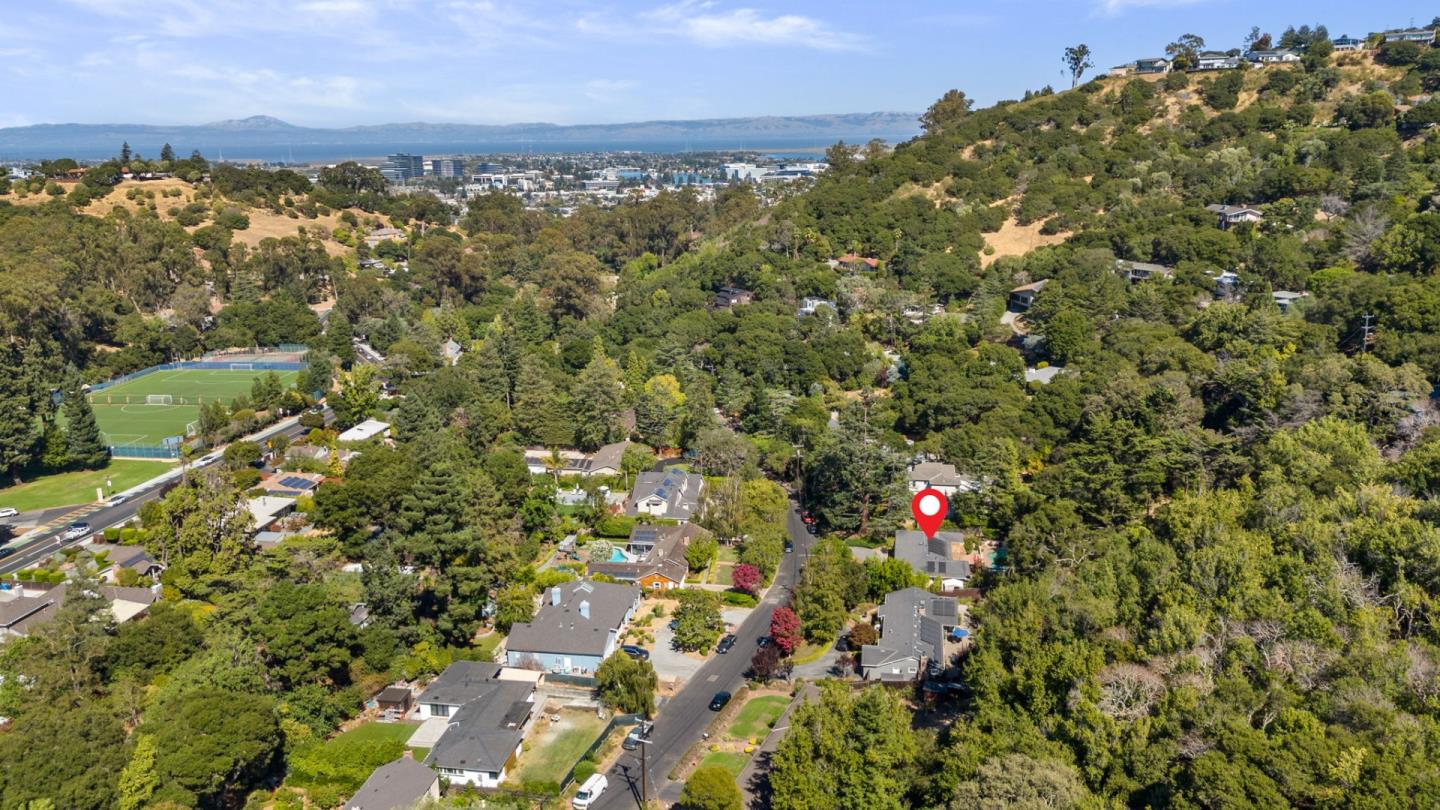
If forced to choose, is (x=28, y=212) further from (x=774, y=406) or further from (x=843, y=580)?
(x=843, y=580)

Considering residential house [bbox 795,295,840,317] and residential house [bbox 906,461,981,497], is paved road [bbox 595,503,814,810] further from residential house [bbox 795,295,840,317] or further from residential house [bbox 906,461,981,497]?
residential house [bbox 795,295,840,317]

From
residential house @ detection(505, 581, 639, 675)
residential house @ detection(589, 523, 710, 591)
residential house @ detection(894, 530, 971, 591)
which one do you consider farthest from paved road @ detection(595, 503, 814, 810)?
residential house @ detection(894, 530, 971, 591)

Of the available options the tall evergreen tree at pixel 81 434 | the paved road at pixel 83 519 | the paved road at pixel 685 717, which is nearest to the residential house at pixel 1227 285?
the paved road at pixel 685 717

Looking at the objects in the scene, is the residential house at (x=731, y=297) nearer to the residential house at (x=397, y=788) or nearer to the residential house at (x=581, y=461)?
the residential house at (x=581, y=461)

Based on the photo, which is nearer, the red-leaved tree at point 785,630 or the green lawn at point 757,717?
the green lawn at point 757,717

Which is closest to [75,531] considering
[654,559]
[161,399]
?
[161,399]

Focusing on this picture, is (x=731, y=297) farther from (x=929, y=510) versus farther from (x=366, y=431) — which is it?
(x=929, y=510)

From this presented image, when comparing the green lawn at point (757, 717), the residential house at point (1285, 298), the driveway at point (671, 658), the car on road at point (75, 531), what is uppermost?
the residential house at point (1285, 298)
